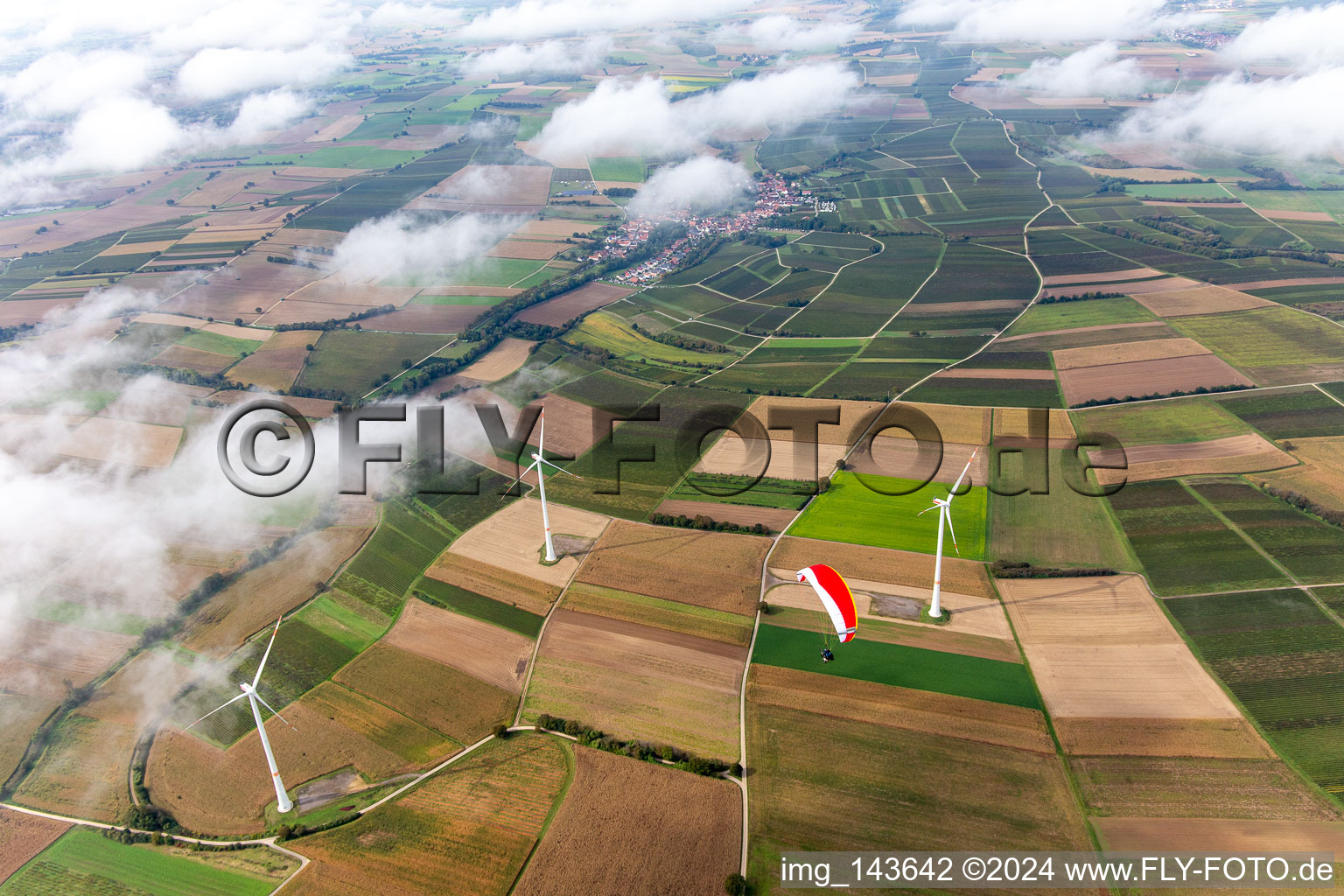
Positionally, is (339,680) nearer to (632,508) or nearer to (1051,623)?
(632,508)

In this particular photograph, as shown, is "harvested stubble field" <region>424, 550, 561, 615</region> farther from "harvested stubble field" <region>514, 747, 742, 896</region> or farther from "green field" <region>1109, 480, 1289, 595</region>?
"green field" <region>1109, 480, 1289, 595</region>

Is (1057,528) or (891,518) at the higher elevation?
(891,518)

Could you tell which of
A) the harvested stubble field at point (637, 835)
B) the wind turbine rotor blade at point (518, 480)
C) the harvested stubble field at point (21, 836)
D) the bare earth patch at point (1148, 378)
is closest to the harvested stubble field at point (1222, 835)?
the harvested stubble field at point (637, 835)

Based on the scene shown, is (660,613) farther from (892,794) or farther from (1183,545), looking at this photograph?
(1183,545)

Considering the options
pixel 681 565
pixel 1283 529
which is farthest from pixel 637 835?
pixel 1283 529

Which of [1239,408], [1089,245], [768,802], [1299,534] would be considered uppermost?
[1089,245]

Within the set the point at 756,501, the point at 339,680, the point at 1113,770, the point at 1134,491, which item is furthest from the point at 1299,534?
the point at 339,680

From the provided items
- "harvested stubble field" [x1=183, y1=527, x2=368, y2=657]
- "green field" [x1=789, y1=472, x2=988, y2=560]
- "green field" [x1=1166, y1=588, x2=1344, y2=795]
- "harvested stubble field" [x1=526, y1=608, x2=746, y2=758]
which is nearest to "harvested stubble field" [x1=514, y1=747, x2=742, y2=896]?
"harvested stubble field" [x1=526, y1=608, x2=746, y2=758]
